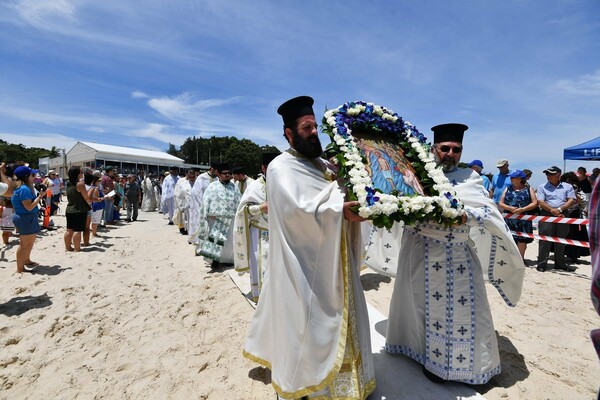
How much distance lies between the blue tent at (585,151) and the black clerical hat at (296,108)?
45.4ft

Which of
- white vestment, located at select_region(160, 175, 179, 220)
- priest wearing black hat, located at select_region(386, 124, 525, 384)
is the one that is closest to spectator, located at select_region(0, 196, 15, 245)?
white vestment, located at select_region(160, 175, 179, 220)

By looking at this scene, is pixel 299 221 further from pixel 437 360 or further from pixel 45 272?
pixel 45 272

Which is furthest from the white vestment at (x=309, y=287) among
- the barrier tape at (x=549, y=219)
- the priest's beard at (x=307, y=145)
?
the barrier tape at (x=549, y=219)

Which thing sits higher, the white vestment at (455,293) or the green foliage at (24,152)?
the green foliage at (24,152)

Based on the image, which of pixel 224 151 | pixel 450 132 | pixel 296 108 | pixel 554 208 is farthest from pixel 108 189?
pixel 224 151

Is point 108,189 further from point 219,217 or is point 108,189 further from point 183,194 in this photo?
point 219,217

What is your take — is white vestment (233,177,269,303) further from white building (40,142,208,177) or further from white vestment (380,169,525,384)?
white building (40,142,208,177)

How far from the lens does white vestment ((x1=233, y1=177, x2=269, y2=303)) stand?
202 inches

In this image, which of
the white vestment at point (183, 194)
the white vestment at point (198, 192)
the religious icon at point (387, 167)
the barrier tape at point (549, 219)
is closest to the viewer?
the religious icon at point (387, 167)

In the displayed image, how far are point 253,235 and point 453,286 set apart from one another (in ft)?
10.4

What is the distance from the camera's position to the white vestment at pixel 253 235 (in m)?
5.12

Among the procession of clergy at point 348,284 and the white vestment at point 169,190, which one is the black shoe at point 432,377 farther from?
the white vestment at point 169,190

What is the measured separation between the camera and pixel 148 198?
22906 millimetres

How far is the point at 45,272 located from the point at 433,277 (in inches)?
322
